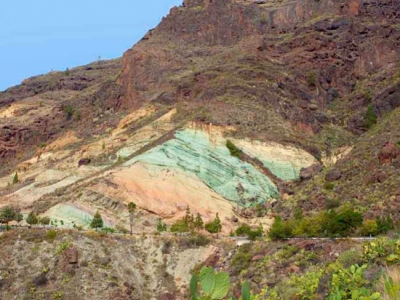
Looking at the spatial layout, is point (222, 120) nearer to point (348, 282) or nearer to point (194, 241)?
point (194, 241)

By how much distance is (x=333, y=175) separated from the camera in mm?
56875

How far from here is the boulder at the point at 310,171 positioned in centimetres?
6356

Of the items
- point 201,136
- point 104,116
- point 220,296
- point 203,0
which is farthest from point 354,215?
point 203,0

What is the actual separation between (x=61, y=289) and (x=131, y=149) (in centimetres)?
3189

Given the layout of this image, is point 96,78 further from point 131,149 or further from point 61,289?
point 61,289

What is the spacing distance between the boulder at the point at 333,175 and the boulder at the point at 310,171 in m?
5.72

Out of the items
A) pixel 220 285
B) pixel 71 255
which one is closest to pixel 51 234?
pixel 71 255

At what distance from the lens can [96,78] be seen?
14875cm

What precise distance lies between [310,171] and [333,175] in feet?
24.1

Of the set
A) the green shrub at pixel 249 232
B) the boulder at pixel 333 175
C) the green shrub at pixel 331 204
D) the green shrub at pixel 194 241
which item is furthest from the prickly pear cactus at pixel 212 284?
the boulder at pixel 333 175

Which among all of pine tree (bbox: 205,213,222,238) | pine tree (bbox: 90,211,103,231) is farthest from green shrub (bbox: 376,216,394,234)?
pine tree (bbox: 90,211,103,231)

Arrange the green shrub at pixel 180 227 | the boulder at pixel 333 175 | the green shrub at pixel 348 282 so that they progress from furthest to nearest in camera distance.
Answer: the boulder at pixel 333 175 → the green shrub at pixel 180 227 → the green shrub at pixel 348 282

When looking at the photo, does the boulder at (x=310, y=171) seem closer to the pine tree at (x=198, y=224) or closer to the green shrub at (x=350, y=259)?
the pine tree at (x=198, y=224)

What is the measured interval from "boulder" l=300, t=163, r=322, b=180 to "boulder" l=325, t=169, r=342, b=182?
18.8 ft
